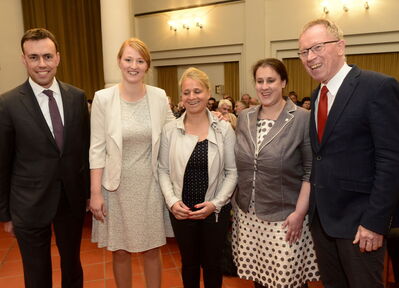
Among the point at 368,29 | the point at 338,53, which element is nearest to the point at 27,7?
the point at 368,29

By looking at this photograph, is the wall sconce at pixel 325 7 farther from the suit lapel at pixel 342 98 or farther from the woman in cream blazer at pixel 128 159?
the suit lapel at pixel 342 98

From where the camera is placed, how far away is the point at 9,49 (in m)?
8.88

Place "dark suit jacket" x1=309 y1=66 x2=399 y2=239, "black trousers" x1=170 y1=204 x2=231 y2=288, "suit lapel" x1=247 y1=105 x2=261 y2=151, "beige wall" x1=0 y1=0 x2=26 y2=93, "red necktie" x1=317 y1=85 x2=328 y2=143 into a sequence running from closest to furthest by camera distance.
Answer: "dark suit jacket" x1=309 y1=66 x2=399 y2=239
"red necktie" x1=317 y1=85 x2=328 y2=143
"suit lapel" x1=247 y1=105 x2=261 y2=151
"black trousers" x1=170 y1=204 x2=231 y2=288
"beige wall" x1=0 y1=0 x2=26 y2=93

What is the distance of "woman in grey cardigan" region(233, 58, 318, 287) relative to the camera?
75.4 inches

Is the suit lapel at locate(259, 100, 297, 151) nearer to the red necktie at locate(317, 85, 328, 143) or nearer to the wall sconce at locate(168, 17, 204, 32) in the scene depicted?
the red necktie at locate(317, 85, 328, 143)

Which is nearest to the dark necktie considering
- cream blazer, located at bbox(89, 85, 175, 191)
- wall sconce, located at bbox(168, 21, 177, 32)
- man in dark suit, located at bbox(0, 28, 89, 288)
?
man in dark suit, located at bbox(0, 28, 89, 288)

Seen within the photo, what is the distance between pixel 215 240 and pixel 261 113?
818mm

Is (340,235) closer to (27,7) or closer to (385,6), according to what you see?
(385,6)

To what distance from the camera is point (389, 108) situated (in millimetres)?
1467

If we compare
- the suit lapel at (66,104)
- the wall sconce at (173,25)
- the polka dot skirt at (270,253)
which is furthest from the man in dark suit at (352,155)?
the wall sconce at (173,25)

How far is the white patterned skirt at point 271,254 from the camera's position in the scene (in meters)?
1.95

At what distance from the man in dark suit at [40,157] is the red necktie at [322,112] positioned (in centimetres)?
138

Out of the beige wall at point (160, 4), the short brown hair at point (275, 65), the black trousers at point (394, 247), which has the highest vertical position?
the beige wall at point (160, 4)

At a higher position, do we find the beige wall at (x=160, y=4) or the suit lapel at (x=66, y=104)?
the beige wall at (x=160, y=4)
